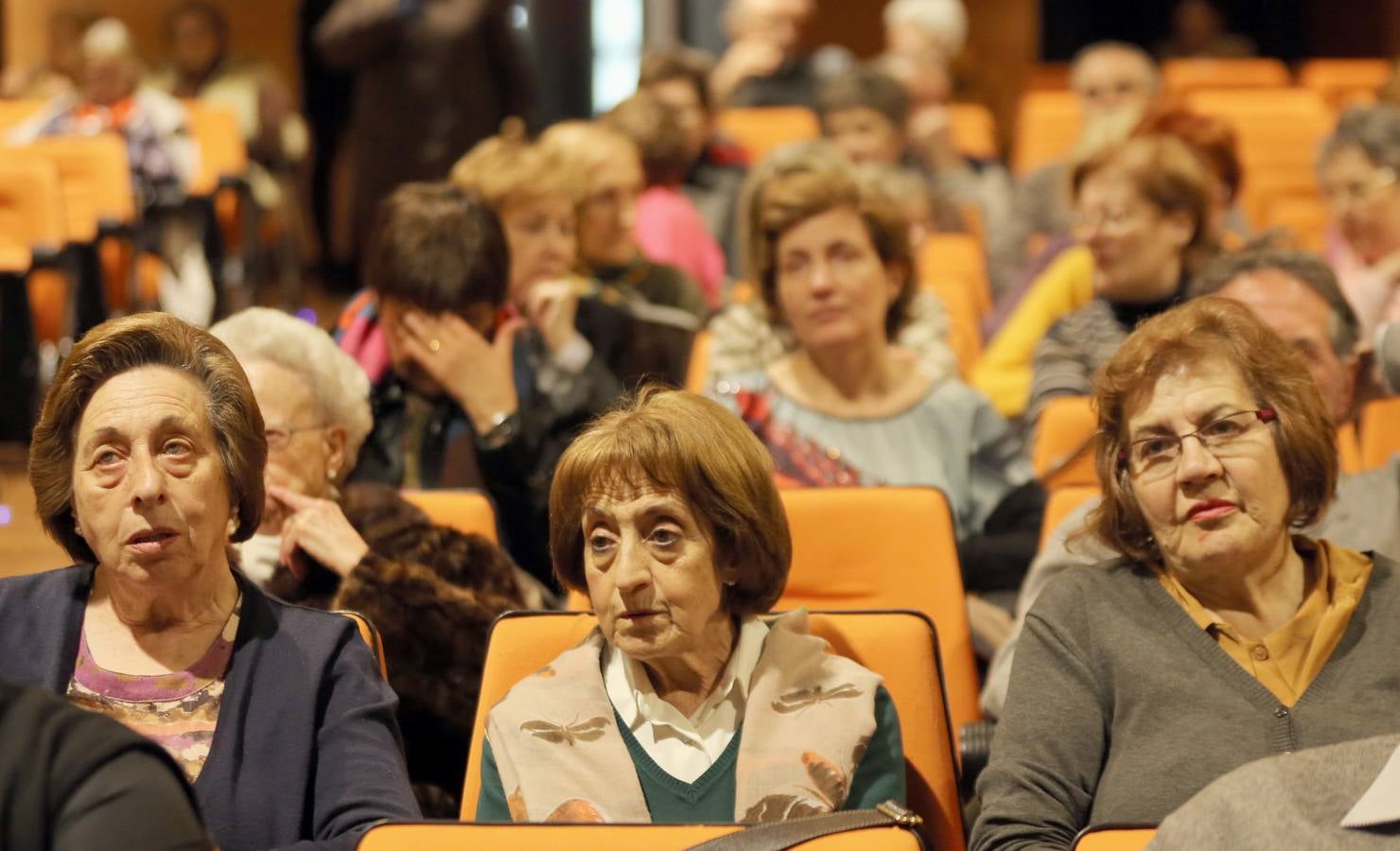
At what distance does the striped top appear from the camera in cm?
178

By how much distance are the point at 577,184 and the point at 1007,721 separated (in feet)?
6.55

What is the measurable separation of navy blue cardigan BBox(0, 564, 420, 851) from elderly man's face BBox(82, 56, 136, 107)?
533cm

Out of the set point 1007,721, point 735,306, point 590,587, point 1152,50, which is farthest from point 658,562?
point 1152,50

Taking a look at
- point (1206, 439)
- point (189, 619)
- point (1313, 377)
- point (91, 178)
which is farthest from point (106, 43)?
point (1206, 439)

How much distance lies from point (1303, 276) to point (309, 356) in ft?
4.82

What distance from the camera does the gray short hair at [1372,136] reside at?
4.20 m

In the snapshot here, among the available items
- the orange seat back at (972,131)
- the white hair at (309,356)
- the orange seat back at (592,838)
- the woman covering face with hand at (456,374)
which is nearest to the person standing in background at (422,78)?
the orange seat back at (972,131)

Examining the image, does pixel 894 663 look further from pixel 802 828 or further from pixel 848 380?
pixel 848 380

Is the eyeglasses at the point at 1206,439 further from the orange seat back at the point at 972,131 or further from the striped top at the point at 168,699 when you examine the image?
the orange seat back at the point at 972,131

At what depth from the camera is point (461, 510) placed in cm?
247

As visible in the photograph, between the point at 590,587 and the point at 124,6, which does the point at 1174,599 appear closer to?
the point at 590,587

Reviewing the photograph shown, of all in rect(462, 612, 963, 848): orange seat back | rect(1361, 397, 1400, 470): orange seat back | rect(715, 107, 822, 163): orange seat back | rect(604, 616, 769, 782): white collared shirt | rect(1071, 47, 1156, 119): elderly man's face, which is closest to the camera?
rect(604, 616, 769, 782): white collared shirt

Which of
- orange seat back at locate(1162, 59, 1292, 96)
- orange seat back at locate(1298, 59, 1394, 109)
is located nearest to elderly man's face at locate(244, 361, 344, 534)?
orange seat back at locate(1162, 59, 1292, 96)

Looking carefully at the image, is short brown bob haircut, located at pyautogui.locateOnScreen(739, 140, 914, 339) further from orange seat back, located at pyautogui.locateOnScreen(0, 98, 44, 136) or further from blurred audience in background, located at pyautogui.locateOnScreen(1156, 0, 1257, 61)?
blurred audience in background, located at pyautogui.locateOnScreen(1156, 0, 1257, 61)
